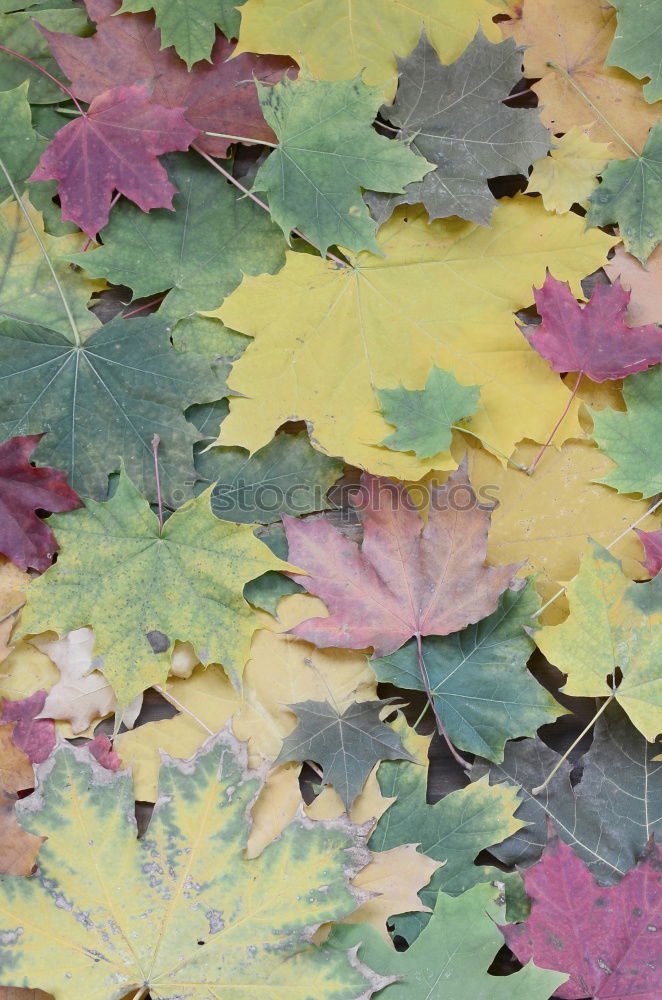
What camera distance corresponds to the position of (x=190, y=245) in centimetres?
134

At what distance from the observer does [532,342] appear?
1272mm

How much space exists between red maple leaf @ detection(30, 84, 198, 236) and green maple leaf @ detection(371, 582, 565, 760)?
788 millimetres

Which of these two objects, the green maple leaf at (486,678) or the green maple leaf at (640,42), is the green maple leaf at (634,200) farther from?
the green maple leaf at (486,678)

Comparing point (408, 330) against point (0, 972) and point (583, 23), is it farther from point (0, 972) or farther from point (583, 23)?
point (0, 972)

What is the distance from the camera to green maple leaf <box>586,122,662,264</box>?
1.33 metres

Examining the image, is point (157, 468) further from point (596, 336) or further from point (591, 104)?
point (591, 104)

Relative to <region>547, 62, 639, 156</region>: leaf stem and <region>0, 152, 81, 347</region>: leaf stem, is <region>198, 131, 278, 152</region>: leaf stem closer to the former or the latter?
<region>0, 152, 81, 347</region>: leaf stem

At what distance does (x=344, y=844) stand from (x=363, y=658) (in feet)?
0.87

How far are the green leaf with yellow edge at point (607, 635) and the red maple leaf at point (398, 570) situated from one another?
4.0 inches

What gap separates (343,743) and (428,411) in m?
0.50

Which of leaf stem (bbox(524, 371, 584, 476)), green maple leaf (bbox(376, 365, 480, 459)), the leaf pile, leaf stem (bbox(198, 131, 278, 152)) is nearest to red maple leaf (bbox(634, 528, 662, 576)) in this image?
the leaf pile

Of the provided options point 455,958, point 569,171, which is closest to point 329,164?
point 569,171

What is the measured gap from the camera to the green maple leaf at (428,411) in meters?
1.26

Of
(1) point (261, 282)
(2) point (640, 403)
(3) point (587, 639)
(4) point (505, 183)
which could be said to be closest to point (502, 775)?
(3) point (587, 639)
